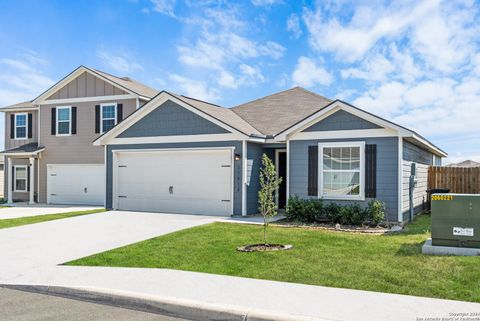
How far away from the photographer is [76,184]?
69.7ft

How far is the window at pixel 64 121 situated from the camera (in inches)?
846

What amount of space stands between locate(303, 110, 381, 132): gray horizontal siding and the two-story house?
9.75m

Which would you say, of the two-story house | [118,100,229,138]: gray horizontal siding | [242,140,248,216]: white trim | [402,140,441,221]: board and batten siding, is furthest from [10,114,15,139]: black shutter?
[402,140,441,221]: board and batten siding

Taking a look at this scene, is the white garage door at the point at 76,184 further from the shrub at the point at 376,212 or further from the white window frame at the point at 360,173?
the shrub at the point at 376,212

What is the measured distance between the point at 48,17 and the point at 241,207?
28.7ft

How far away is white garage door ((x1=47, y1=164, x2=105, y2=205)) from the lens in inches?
814

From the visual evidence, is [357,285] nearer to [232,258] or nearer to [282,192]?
[232,258]

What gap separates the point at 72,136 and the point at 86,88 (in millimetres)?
2440

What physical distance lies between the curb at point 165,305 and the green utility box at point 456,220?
15.0 feet

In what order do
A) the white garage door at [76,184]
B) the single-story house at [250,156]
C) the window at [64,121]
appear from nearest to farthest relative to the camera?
the single-story house at [250,156] < the white garage door at [76,184] < the window at [64,121]

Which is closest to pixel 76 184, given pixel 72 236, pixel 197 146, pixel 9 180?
pixel 9 180

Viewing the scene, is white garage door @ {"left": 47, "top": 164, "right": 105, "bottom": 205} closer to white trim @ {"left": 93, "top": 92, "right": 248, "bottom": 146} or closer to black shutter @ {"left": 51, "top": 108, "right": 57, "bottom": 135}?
black shutter @ {"left": 51, "top": 108, "right": 57, "bottom": 135}

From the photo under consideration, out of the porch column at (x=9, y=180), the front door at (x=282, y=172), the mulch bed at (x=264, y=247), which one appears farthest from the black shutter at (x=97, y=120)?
the mulch bed at (x=264, y=247)

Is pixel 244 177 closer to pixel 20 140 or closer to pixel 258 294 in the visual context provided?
pixel 258 294
